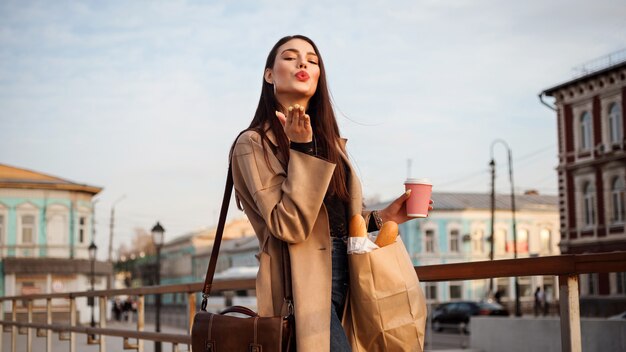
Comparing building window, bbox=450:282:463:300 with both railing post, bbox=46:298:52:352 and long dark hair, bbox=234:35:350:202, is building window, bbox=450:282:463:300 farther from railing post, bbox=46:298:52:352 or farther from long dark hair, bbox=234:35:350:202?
long dark hair, bbox=234:35:350:202

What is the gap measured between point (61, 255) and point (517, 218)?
3551 cm

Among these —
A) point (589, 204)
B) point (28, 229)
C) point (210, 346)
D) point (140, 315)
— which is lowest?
point (140, 315)

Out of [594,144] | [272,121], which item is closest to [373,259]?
[272,121]

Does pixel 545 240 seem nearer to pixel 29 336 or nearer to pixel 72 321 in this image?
pixel 29 336

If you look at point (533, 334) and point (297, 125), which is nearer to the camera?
point (297, 125)

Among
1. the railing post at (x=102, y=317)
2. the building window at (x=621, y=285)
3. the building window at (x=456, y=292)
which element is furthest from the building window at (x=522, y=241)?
the railing post at (x=102, y=317)

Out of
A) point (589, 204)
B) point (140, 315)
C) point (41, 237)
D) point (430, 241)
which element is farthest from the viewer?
point (430, 241)

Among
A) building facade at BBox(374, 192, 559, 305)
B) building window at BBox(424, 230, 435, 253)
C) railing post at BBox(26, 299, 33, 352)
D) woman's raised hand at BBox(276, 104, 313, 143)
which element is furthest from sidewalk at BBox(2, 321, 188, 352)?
building window at BBox(424, 230, 435, 253)

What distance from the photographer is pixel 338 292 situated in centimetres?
268

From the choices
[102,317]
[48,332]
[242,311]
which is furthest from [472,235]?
[242,311]

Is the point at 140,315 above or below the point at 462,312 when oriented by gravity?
above

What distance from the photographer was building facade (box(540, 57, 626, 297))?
40.7 metres

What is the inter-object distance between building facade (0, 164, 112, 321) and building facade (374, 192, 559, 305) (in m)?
22.6

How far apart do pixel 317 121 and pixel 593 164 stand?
139ft
